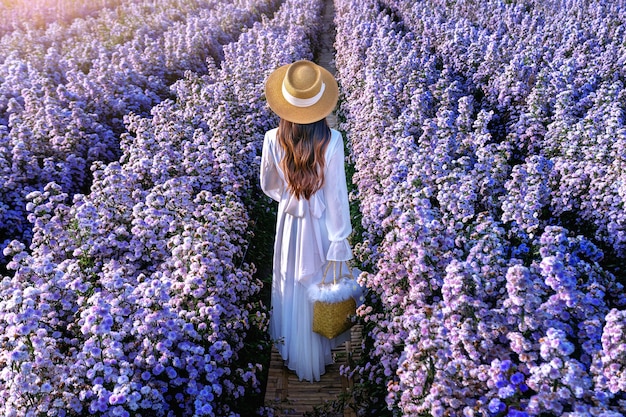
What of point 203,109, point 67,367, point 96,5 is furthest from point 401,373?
point 96,5

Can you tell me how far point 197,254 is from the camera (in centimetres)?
342

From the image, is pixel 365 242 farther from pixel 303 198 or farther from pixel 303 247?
pixel 303 198

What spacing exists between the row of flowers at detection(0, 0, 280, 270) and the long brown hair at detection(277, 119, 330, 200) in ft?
10.2

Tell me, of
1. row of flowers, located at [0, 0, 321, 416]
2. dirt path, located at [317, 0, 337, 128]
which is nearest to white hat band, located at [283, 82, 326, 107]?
row of flowers, located at [0, 0, 321, 416]

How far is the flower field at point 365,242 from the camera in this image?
8.32ft

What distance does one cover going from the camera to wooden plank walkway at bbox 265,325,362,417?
3.78 metres

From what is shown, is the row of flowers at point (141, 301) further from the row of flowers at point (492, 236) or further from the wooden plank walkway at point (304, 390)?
the row of flowers at point (492, 236)

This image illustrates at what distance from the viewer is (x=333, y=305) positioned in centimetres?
351

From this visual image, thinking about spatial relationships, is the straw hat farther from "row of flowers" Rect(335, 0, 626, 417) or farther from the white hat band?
"row of flowers" Rect(335, 0, 626, 417)

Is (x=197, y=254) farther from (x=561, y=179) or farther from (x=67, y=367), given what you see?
(x=561, y=179)

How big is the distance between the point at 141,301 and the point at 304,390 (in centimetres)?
163

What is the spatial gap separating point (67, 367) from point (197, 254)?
103 cm

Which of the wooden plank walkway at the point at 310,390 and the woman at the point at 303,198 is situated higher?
the woman at the point at 303,198

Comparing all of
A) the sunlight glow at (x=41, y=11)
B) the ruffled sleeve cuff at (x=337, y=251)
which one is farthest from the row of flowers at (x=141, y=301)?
the sunlight glow at (x=41, y=11)
